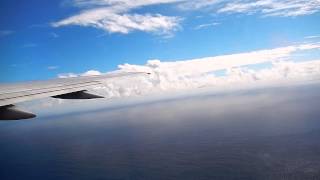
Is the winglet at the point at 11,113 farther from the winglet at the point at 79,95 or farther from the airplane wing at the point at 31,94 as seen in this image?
the winglet at the point at 79,95

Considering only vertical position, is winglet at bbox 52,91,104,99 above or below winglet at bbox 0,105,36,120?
above

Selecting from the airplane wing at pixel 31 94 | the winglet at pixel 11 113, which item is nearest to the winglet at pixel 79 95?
the airplane wing at pixel 31 94

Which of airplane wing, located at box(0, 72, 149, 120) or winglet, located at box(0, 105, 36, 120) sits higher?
airplane wing, located at box(0, 72, 149, 120)

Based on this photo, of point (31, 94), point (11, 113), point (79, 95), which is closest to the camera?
point (11, 113)

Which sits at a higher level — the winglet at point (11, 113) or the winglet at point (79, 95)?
the winglet at point (79, 95)

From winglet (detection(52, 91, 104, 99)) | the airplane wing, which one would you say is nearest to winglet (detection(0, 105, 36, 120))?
the airplane wing

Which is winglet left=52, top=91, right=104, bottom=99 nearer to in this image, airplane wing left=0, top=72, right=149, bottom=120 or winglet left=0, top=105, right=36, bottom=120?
airplane wing left=0, top=72, right=149, bottom=120

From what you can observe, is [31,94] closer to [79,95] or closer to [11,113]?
[11,113]

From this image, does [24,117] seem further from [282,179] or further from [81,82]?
[282,179]

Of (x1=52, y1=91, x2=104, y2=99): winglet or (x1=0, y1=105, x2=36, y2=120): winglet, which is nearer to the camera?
(x1=0, y1=105, x2=36, y2=120): winglet

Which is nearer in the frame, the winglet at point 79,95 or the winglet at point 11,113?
the winglet at point 11,113

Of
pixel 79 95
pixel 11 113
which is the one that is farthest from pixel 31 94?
pixel 79 95
